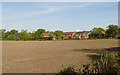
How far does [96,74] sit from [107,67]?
63 centimetres

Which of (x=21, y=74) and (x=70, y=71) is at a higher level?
(x=70, y=71)

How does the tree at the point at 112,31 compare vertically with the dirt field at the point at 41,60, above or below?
above

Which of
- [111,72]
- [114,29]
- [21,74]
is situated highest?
[114,29]

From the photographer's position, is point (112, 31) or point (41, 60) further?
point (112, 31)

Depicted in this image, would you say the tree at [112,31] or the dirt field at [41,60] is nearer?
the dirt field at [41,60]

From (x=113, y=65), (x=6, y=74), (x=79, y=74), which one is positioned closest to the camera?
(x=79, y=74)

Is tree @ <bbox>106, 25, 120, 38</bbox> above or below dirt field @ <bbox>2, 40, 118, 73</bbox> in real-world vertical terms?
above

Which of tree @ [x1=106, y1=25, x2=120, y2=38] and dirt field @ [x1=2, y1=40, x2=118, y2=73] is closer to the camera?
dirt field @ [x1=2, y1=40, x2=118, y2=73]

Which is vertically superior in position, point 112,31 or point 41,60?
point 112,31

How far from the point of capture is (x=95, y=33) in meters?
67.0

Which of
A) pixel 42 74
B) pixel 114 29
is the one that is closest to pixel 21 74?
pixel 42 74

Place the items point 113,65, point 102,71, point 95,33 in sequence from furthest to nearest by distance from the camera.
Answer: point 95,33 → point 113,65 → point 102,71

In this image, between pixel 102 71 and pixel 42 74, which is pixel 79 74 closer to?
pixel 102 71

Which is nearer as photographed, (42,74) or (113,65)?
(113,65)
